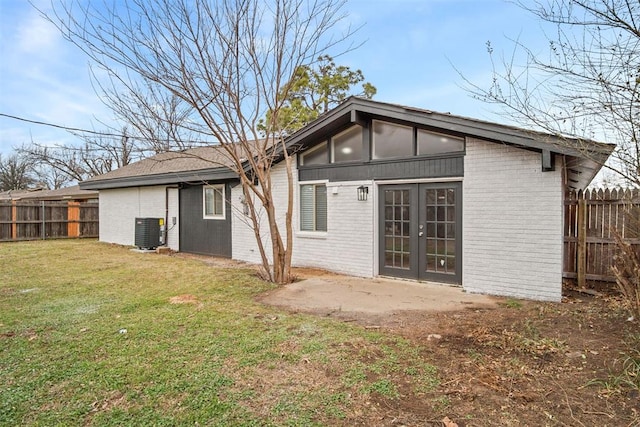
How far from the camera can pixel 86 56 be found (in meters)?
6.29

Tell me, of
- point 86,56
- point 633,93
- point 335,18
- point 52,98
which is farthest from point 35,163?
point 633,93

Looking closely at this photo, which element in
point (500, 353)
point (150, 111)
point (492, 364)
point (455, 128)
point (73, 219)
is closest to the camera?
point (492, 364)

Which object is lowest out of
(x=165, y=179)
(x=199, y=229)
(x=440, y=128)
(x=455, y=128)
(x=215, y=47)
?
(x=199, y=229)

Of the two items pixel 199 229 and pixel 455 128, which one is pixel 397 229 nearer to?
pixel 455 128

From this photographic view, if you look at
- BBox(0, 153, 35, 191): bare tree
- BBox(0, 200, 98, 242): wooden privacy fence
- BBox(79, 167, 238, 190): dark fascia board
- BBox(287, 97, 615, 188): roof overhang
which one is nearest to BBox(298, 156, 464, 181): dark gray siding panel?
BBox(287, 97, 615, 188): roof overhang

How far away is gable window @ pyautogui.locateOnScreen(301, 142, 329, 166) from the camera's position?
27.5 feet

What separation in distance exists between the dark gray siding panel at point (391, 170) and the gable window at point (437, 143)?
0.18m

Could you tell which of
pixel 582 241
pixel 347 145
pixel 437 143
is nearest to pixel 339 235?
pixel 347 145

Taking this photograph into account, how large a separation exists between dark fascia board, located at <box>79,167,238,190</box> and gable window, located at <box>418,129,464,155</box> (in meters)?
4.97

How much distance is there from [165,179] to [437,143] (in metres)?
8.56

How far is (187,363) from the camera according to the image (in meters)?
3.46

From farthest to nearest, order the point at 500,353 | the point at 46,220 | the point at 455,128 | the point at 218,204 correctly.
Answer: the point at 46,220 < the point at 218,204 < the point at 455,128 < the point at 500,353

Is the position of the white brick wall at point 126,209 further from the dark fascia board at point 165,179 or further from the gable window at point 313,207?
the gable window at point 313,207

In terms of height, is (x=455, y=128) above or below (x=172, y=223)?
above
